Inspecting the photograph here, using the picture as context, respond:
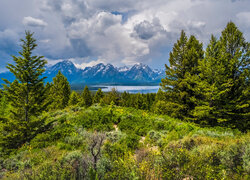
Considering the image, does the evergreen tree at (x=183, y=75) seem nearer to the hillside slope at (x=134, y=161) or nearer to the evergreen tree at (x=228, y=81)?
the evergreen tree at (x=228, y=81)

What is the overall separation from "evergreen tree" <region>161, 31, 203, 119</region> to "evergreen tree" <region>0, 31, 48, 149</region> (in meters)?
14.7

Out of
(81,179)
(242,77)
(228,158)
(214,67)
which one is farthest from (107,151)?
(242,77)

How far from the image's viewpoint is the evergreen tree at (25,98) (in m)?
9.99

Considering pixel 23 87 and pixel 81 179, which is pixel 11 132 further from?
pixel 81 179

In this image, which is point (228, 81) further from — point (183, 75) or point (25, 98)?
point (25, 98)

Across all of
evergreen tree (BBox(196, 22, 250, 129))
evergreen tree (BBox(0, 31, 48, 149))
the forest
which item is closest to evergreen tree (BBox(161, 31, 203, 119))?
the forest

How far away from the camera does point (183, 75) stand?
17.3m

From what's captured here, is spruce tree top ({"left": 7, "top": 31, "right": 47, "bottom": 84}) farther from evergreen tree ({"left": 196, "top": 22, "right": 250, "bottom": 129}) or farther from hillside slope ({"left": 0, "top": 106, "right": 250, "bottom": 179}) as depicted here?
evergreen tree ({"left": 196, "top": 22, "right": 250, "bottom": 129})

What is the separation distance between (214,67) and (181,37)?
235 inches

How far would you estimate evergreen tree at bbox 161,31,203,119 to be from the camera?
54.1 feet

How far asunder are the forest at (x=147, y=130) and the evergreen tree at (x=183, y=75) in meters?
0.12

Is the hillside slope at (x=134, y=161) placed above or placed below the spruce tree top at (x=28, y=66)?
below

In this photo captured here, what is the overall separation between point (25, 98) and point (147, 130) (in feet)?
32.8

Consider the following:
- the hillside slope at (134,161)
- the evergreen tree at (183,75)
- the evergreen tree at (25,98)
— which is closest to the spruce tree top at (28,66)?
the evergreen tree at (25,98)
